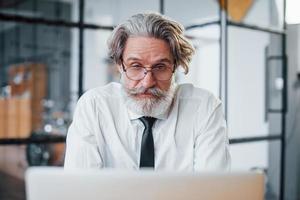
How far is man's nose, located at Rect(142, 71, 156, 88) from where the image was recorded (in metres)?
1.34

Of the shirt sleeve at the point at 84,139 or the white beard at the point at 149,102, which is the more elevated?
the white beard at the point at 149,102

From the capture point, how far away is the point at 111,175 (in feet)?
2.01

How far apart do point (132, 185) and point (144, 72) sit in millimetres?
774

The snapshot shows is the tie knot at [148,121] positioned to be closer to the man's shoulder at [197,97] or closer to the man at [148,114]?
the man at [148,114]

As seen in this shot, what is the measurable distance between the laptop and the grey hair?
2.65 feet

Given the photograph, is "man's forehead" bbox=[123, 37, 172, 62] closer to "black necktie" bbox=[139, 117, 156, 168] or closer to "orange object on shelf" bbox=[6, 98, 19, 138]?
"black necktie" bbox=[139, 117, 156, 168]

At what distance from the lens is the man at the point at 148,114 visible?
1.34m

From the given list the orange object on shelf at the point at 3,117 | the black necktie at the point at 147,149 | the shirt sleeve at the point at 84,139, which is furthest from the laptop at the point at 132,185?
the orange object on shelf at the point at 3,117

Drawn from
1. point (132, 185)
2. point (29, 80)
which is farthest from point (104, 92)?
point (29, 80)

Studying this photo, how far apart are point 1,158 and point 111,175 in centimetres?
591

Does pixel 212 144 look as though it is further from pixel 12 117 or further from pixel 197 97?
pixel 12 117

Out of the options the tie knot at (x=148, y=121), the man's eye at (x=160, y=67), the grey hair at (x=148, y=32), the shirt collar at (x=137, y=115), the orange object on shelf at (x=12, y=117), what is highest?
the grey hair at (x=148, y=32)

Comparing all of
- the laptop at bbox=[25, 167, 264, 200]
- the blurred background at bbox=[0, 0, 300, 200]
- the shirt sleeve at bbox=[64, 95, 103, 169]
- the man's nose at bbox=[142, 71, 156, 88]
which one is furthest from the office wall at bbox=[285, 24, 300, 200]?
the laptop at bbox=[25, 167, 264, 200]

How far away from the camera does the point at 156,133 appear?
1424mm
